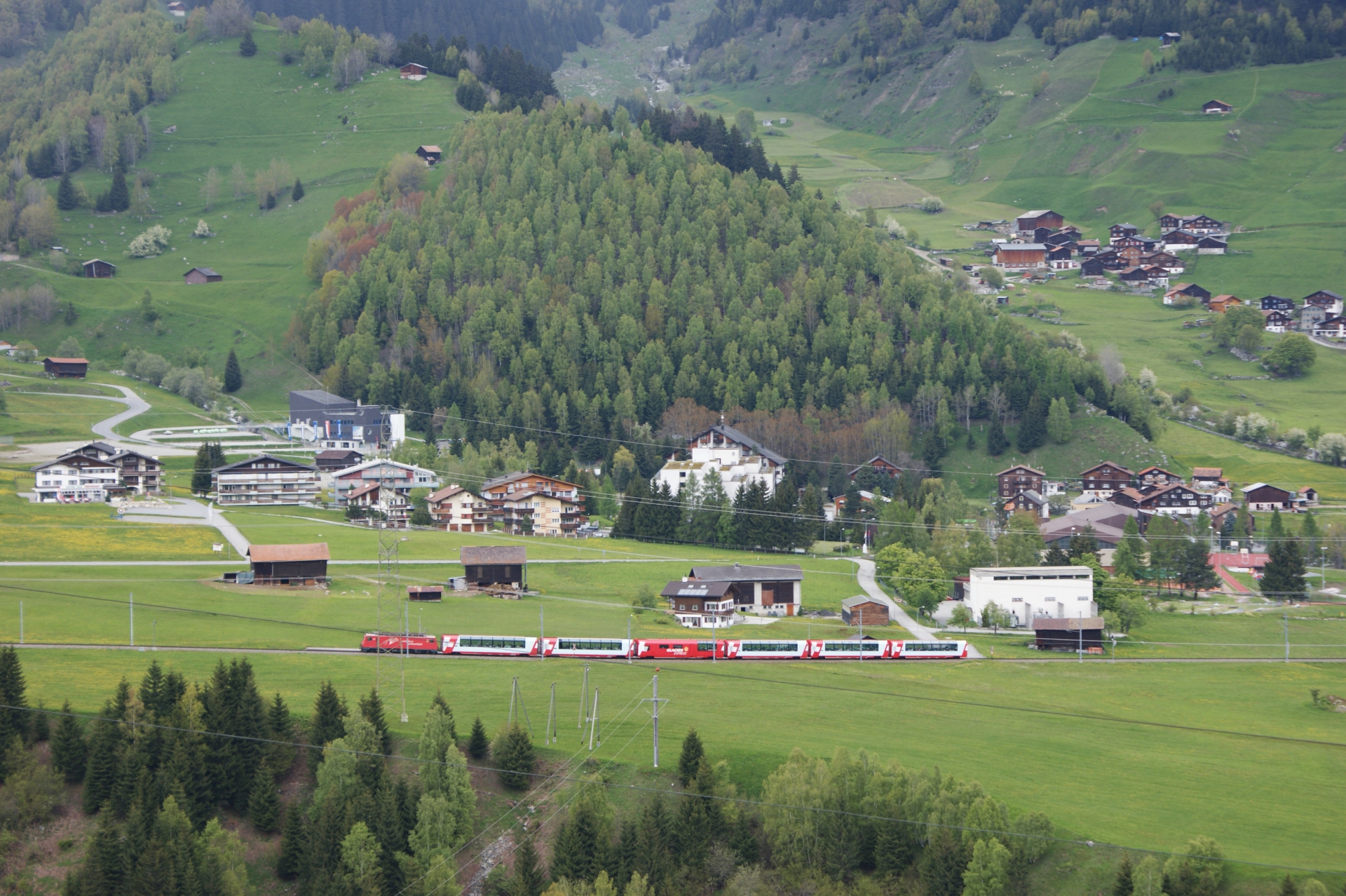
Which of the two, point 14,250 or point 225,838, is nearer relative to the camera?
point 225,838

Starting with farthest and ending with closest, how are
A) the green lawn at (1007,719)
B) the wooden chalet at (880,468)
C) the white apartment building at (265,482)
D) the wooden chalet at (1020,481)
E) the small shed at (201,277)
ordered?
the small shed at (201,277), the wooden chalet at (880,468), the wooden chalet at (1020,481), the white apartment building at (265,482), the green lawn at (1007,719)

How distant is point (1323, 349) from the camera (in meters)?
186

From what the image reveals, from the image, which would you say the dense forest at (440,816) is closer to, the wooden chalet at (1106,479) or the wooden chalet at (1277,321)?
the wooden chalet at (1106,479)

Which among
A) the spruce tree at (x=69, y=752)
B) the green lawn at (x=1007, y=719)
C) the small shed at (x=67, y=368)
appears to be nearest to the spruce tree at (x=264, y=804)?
the green lawn at (x=1007, y=719)

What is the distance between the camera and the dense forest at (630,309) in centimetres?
15388

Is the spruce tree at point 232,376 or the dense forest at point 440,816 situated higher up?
the spruce tree at point 232,376

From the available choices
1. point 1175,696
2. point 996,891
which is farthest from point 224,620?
point 1175,696

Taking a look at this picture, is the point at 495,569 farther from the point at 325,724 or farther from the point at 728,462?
the point at 728,462

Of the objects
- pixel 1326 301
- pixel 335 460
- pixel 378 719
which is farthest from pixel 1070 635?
pixel 1326 301

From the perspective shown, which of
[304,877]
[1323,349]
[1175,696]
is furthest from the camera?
[1323,349]

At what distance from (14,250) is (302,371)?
2204 inches

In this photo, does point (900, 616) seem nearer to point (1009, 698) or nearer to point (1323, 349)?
point (1009, 698)

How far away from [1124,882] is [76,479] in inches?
3675

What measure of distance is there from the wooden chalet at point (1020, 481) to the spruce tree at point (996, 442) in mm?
9219
